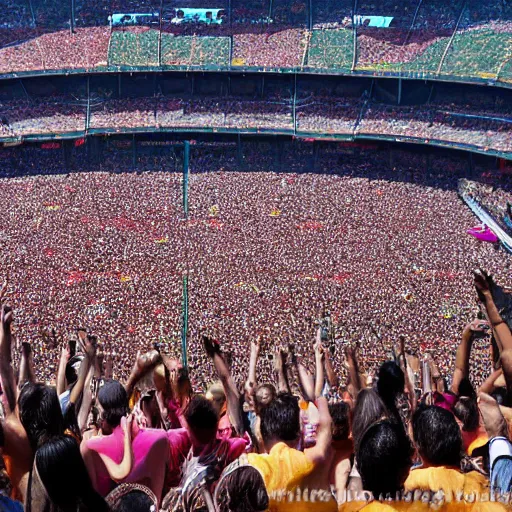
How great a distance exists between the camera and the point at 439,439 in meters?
4.66

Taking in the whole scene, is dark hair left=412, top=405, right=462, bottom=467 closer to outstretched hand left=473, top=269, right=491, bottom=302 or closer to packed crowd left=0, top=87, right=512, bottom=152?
outstretched hand left=473, top=269, right=491, bottom=302

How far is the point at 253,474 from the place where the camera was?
13.4 feet

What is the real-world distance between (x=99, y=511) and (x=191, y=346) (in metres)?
18.5

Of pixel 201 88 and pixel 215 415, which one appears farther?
pixel 201 88

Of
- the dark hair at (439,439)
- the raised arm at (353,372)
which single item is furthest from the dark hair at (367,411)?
the raised arm at (353,372)

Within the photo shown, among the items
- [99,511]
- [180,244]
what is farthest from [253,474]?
[180,244]

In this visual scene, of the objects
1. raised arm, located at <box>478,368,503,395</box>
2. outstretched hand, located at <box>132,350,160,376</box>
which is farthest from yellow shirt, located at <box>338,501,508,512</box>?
outstretched hand, located at <box>132,350,160,376</box>

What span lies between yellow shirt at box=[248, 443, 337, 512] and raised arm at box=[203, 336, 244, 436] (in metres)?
1.16

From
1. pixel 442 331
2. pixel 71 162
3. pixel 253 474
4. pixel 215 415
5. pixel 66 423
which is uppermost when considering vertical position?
pixel 253 474

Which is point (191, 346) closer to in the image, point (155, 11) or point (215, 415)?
point (215, 415)

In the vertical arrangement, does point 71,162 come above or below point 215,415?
below

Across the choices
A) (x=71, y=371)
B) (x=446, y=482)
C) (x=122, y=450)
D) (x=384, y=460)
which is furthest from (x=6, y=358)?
(x=446, y=482)

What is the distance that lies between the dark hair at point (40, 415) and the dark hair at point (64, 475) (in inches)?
33.7

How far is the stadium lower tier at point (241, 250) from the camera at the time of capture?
24375 mm
